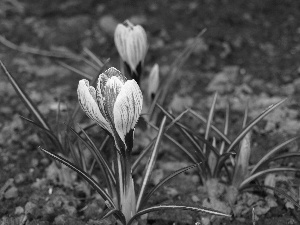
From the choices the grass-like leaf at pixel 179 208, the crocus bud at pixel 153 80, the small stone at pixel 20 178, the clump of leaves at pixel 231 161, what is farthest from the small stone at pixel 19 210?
the crocus bud at pixel 153 80

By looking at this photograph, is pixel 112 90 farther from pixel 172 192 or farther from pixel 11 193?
pixel 11 193

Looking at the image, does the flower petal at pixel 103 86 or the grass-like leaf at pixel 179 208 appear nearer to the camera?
the flower petal at pixel 103 86

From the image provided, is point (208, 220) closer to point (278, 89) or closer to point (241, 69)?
point (278, 89)

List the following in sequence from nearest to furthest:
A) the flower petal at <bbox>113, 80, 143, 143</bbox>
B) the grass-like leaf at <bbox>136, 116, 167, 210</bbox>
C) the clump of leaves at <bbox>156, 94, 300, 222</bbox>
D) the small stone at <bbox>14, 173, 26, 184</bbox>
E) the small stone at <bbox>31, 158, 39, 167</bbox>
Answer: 1. the flower petal at <bbox>113, 80, 143, 143</bbox>
2. the grass-like leaf at <bbox>136, 116, 167, 210</bbox>
3. the clump of leaves at <bbox>156, 94, 300, 222</bbox>
4. the small stone at <bbox>14, 173, 26, 184</bbox>
5. the small stone at <bbox>31, 158, 39, 167</bbox>

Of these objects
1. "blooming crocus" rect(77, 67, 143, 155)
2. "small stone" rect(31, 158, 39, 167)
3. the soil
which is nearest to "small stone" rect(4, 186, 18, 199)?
the soil

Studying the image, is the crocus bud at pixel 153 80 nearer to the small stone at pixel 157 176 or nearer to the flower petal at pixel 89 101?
the small stone at pixel 157 176

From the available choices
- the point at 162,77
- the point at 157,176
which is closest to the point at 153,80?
the point at 157,176

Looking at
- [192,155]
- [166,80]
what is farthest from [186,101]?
[192,155]

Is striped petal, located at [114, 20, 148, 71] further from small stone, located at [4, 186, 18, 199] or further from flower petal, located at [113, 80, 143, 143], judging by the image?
small stone, located at [4, 186, 18, 199]
